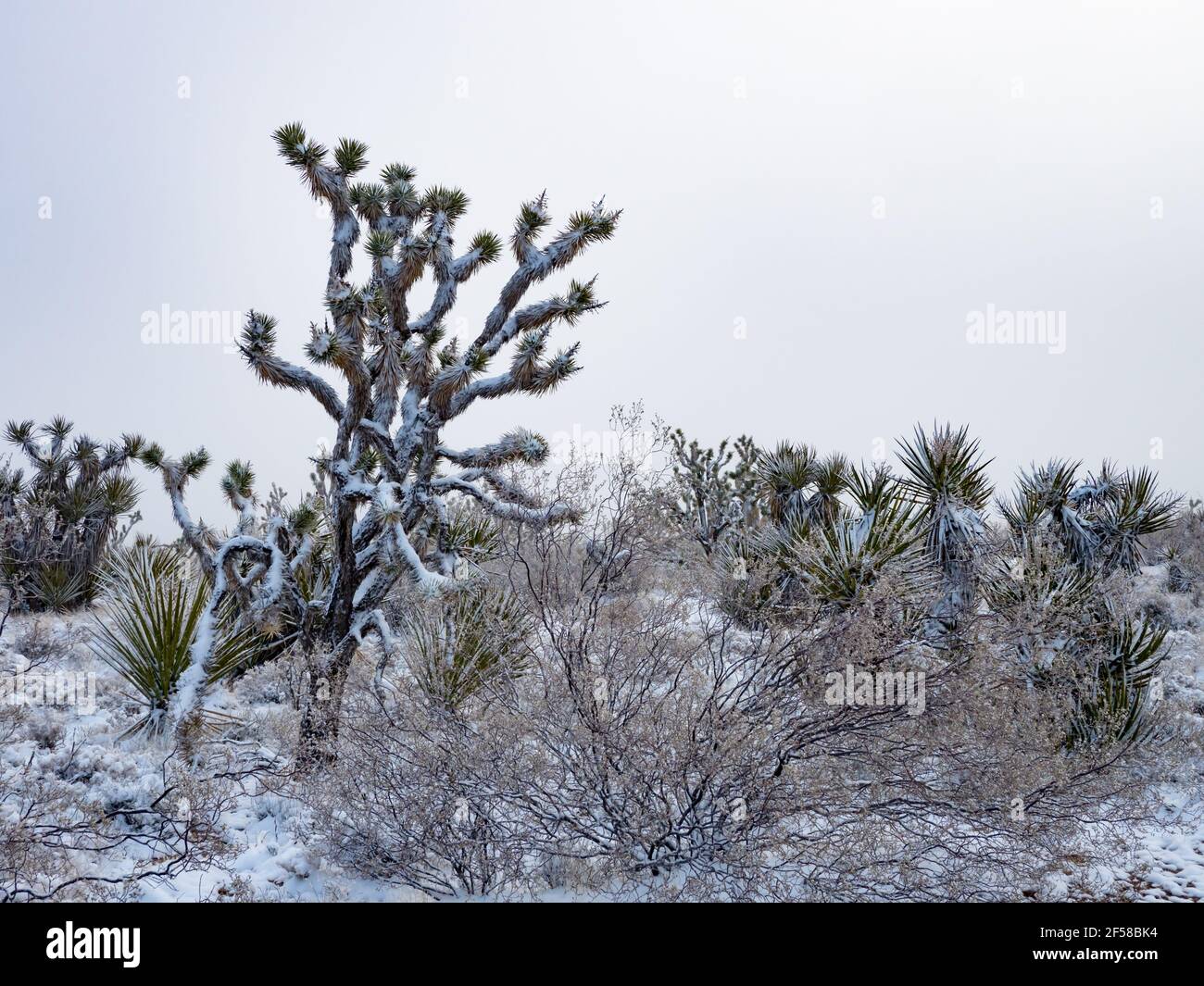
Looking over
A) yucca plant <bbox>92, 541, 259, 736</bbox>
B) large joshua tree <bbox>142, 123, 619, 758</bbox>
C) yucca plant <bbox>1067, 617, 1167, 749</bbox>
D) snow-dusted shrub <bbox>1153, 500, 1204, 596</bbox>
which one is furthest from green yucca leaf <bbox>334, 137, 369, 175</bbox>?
snow-dusted shrub <bbox>1153, 500, 1204, 596</bbox>

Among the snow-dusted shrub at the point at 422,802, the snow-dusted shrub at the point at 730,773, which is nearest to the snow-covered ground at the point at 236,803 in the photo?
the snow-dusted shrub at the point at 422,802

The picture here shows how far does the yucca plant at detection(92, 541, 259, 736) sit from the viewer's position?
8312mm

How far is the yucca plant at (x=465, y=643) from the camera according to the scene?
20.9ft

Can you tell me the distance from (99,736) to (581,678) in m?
5.45

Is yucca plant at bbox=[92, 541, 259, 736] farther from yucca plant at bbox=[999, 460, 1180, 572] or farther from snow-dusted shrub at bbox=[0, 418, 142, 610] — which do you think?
yucca plant at bbox=[999, 460, 1180, 572]

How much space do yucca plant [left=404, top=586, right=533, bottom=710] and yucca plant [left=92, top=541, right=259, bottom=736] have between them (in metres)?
2.20

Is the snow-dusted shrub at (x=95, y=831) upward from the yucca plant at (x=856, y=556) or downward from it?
downward

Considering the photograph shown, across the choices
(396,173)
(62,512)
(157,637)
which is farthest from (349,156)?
(62,512)

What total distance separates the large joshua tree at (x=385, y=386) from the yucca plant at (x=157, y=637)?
28 centimetres

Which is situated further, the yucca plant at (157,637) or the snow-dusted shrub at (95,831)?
the yucca plant at (157,637)

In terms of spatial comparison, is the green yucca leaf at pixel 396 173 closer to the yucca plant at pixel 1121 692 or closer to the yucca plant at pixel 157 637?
the yucca plant at pixel 157 637

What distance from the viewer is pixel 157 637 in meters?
8.40

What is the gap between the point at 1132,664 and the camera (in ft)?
28.0

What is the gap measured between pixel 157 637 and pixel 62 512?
26.4ft
